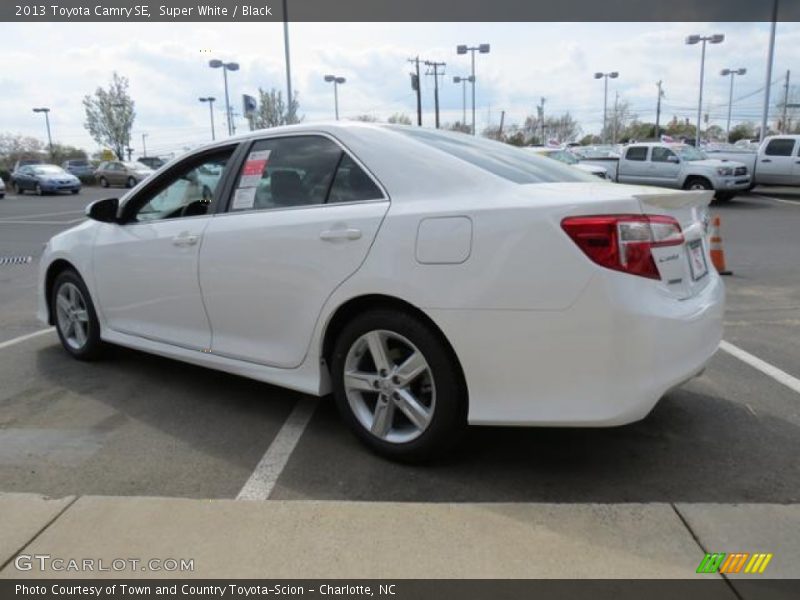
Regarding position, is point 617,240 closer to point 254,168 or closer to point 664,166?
point 254,168

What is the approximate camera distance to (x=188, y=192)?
4.35m

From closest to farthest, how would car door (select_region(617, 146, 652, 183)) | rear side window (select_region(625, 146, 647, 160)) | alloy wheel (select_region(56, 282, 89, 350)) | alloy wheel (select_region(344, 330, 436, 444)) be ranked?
alloy wheel (select_region(344, 330, 436, 444)) → alloy wheel (select_region(56, 282, 89, 350)) → car door (select_region(617, 146, 652, 183)) → rear side window (select_region(625, 146, 647, 160))

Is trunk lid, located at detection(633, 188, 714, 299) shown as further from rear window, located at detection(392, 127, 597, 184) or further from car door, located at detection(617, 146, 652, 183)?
car door, located at detection(617, 146, 652, 183)

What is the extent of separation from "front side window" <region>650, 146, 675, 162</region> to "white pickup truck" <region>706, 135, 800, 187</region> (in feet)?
6.91

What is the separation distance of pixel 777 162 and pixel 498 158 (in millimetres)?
21288

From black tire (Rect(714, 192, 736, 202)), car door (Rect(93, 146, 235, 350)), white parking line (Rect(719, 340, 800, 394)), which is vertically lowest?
black tire (Rect(714, 192, 736, 202))

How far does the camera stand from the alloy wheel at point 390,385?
3133mm

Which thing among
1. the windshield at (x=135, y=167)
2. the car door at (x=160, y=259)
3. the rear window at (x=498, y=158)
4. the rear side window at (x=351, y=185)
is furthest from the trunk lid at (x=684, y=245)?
the windshield at (x=135, y=167)

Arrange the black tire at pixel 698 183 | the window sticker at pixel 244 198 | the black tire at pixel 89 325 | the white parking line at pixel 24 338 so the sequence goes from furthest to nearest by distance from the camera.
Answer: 1. the black tire at pixel 698 183
2. the white parking line at pixel 24 338
3. the black tire at pixel 89 325
4. the window sticker at pixel 244 198

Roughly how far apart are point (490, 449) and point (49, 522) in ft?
6.67

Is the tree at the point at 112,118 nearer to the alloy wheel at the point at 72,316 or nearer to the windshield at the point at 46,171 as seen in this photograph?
the windshield at the point at 46,171

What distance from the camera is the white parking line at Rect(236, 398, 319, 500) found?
3084 mm

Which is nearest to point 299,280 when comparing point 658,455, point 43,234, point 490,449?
point 490,449

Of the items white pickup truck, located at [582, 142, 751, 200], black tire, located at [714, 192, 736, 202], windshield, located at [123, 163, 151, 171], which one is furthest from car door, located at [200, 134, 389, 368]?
windshield, located at [123, 163, 151, 171]
